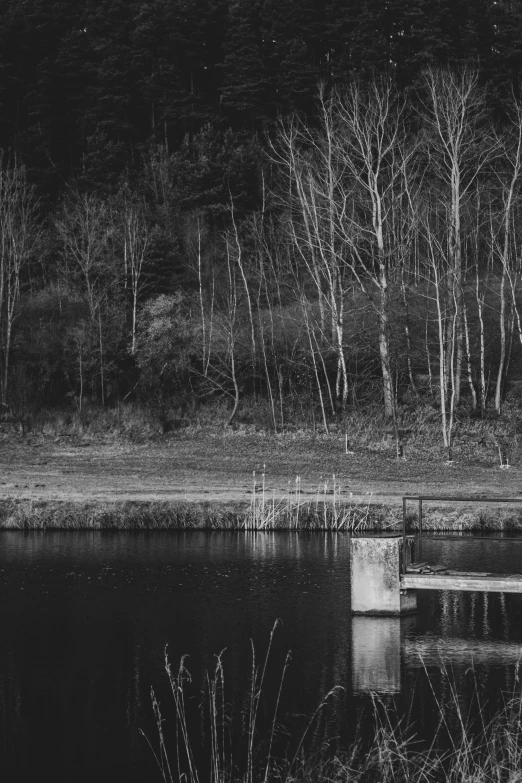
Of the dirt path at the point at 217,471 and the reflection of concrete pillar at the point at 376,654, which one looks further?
the dirt path at the point at 217,471

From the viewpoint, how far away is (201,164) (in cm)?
6888

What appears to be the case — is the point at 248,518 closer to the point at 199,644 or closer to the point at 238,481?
the point at 238,481

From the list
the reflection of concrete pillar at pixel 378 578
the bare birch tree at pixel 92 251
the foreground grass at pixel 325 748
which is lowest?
the foreground grass at pixel 325 748

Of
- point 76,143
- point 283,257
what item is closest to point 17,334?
point 283,257

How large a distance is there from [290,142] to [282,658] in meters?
38.7

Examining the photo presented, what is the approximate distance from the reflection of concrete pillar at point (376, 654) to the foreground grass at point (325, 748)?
836 mm

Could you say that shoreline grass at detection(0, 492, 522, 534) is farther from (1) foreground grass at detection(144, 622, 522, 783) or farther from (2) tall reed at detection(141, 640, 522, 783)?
(2) tall reed at detection(141, 640, 522, 783)

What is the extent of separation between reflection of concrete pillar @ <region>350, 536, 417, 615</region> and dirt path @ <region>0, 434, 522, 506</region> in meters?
14.2

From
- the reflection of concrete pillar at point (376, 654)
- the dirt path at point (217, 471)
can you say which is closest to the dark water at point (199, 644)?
the reflection of concrete pillar at point (376, 654)

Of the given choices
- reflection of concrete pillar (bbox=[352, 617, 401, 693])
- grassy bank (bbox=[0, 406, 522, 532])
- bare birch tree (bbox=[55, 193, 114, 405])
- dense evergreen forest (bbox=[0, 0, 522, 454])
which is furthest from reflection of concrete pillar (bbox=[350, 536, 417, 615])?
bare birch tree (bbox=[55, 193, 114, 405])

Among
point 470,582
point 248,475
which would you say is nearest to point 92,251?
point 248,475

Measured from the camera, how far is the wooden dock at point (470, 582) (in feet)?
60.6

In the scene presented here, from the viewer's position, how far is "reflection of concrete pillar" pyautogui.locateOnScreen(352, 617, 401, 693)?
15.6 metres

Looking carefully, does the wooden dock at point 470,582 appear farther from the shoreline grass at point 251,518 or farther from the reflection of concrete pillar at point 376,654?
the shoreline grass at point 251,518
